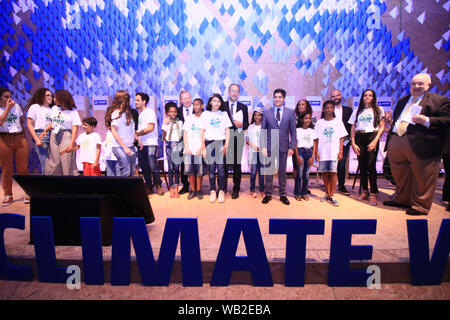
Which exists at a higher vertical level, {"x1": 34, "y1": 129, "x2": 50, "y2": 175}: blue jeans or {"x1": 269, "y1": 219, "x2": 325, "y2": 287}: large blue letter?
{"x1": 34, "y1": 129, "x2": 50, "y2": 175}: blue jeans

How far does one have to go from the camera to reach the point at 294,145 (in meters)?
3.18

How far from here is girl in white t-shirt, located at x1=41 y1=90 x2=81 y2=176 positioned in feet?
10.4

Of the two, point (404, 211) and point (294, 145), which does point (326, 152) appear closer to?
point (294, 145)

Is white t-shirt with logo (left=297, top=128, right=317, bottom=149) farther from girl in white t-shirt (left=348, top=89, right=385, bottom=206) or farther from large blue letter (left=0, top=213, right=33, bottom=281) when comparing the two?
large blue letter (left=0, top=213, right=33, bottom=281)

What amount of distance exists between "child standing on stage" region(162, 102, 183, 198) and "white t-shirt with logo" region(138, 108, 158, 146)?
23cm

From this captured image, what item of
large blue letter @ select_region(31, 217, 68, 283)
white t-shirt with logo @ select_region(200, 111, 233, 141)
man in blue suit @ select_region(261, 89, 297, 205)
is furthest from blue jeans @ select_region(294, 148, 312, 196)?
large blue letter @ select_region(31, 217, 68, 283)

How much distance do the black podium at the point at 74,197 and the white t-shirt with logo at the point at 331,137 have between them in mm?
2580

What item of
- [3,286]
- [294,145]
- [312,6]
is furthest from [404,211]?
[312,6]

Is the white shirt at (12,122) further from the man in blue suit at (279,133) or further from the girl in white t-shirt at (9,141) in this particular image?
the man in blue suit at (279,133)

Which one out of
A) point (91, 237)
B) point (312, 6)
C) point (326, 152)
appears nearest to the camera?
point (91, 237)

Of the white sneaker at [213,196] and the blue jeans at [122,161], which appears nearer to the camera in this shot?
the blue jeans at [122,161]

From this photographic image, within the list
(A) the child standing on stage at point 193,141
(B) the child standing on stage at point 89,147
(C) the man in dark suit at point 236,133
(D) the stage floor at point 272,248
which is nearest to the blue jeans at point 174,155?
(A) the child standing on stage at point 193,141

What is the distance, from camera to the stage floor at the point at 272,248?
160cm
